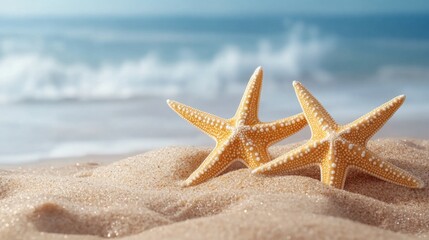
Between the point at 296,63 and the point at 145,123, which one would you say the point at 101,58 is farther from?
the point at 145,123

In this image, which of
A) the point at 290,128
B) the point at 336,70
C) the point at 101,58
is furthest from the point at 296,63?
the point at 290,128

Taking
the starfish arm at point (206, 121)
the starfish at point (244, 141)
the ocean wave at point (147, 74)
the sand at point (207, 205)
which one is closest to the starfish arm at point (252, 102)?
the starfish at point (244, 141)

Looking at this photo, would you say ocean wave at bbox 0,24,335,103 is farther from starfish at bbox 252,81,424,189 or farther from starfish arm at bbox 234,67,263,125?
starfish at bbox 252,81,424,189

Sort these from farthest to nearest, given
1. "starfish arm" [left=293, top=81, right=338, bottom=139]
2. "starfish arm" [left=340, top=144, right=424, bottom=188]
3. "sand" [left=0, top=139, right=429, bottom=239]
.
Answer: "starfish arm" [left=293, top=81, right=338, bottom=139], "starfish arm" [left=340, top=144, right=424, bottom=188], "sand" [left=0, top=139, right=429, bottom=239]

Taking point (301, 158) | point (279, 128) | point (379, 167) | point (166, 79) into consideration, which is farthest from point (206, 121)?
point (166, 79)

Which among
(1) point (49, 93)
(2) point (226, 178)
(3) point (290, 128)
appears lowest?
(1) point (49, 93)

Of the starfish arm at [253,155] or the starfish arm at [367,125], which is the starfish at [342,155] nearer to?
the starfish arm at [367,125]

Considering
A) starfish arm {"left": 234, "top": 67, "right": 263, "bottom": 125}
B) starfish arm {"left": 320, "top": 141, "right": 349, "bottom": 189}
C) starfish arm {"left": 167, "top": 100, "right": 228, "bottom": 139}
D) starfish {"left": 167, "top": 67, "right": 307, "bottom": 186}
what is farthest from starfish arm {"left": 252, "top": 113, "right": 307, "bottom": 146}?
starfish arm {"left": 320, "top": 141, "right": 349, "bottom": 189}
